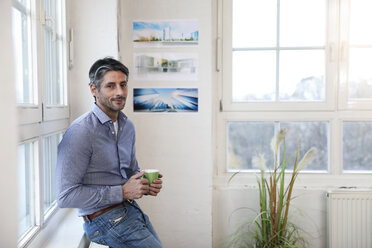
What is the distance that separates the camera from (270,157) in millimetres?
2803

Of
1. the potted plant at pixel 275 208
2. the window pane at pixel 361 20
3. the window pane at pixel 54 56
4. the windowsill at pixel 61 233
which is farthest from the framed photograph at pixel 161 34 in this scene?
the windowsill at pixel 61 233

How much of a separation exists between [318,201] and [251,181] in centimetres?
53

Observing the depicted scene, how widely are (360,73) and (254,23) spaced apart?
92 centimetres

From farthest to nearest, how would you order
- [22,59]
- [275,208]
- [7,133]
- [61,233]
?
[275,208], [61,233], [22,59], [7,133]

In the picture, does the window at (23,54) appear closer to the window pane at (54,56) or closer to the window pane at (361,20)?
the window pane at (54,56)

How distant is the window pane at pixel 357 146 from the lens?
2768 millimetres

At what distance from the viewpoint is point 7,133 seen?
101 centimetres

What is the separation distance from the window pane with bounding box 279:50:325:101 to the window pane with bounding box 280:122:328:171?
0.21 meters

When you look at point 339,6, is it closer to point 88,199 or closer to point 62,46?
point 62,46

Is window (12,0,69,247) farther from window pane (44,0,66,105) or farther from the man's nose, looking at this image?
the man's nose

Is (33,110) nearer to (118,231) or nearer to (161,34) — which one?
(118,231)

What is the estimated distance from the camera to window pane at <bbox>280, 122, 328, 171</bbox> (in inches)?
109

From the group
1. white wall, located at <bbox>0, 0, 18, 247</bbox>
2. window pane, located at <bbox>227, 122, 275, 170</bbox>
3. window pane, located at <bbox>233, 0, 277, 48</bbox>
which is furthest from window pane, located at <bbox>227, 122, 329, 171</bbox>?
white wall, located at <bbox>0, 0, 18, 247</bbox>

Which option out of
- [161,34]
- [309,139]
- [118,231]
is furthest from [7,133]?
[309,139]
